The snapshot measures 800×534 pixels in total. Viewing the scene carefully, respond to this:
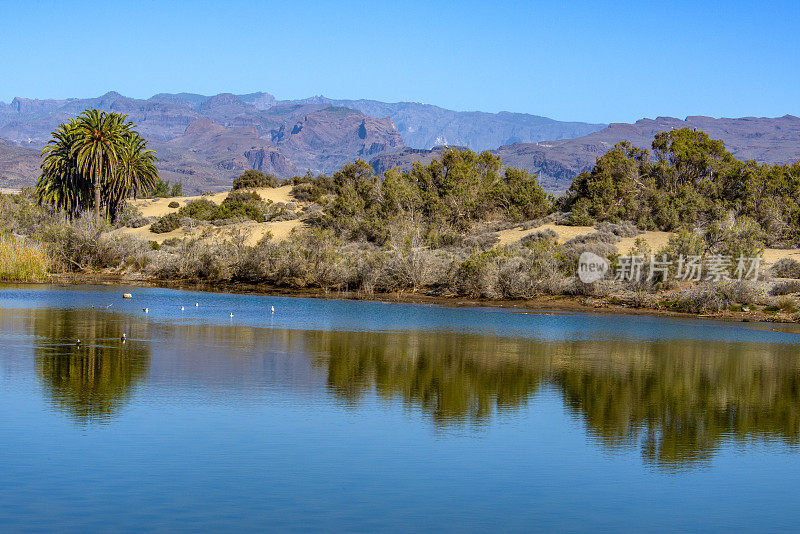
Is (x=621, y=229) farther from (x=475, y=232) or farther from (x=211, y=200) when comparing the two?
(x=211, y=200)

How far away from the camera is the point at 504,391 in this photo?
58.0ft

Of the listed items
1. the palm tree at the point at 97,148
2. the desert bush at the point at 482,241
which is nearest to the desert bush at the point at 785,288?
the desert bush at the point at 482,241

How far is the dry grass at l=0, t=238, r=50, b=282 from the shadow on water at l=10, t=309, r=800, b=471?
1360 cm

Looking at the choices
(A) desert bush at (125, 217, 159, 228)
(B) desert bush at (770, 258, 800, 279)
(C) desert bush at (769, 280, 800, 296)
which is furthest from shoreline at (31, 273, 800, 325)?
(A) desert bush at (125, 217, 159, 228)

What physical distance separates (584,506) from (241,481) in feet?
14.3

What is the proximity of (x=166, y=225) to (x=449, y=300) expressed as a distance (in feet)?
93.3

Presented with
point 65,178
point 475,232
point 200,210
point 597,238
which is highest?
point 65,178

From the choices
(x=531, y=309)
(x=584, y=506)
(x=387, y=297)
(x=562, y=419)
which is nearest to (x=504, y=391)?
(x=562, y=419)

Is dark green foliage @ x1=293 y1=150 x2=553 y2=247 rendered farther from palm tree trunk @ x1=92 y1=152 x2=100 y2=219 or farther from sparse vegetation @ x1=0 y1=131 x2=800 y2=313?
palm tree trunk @ x1=92 y1=152 x2=100 y2=219

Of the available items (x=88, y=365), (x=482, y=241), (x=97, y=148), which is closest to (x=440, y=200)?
(x=482, y=241)

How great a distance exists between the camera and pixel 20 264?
38938 mm

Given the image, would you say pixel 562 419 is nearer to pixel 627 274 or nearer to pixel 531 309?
pixel 531 309

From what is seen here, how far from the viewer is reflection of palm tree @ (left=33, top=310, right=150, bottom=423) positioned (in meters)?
14.8

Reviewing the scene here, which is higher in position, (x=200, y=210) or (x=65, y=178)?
(x=65, y=178)
